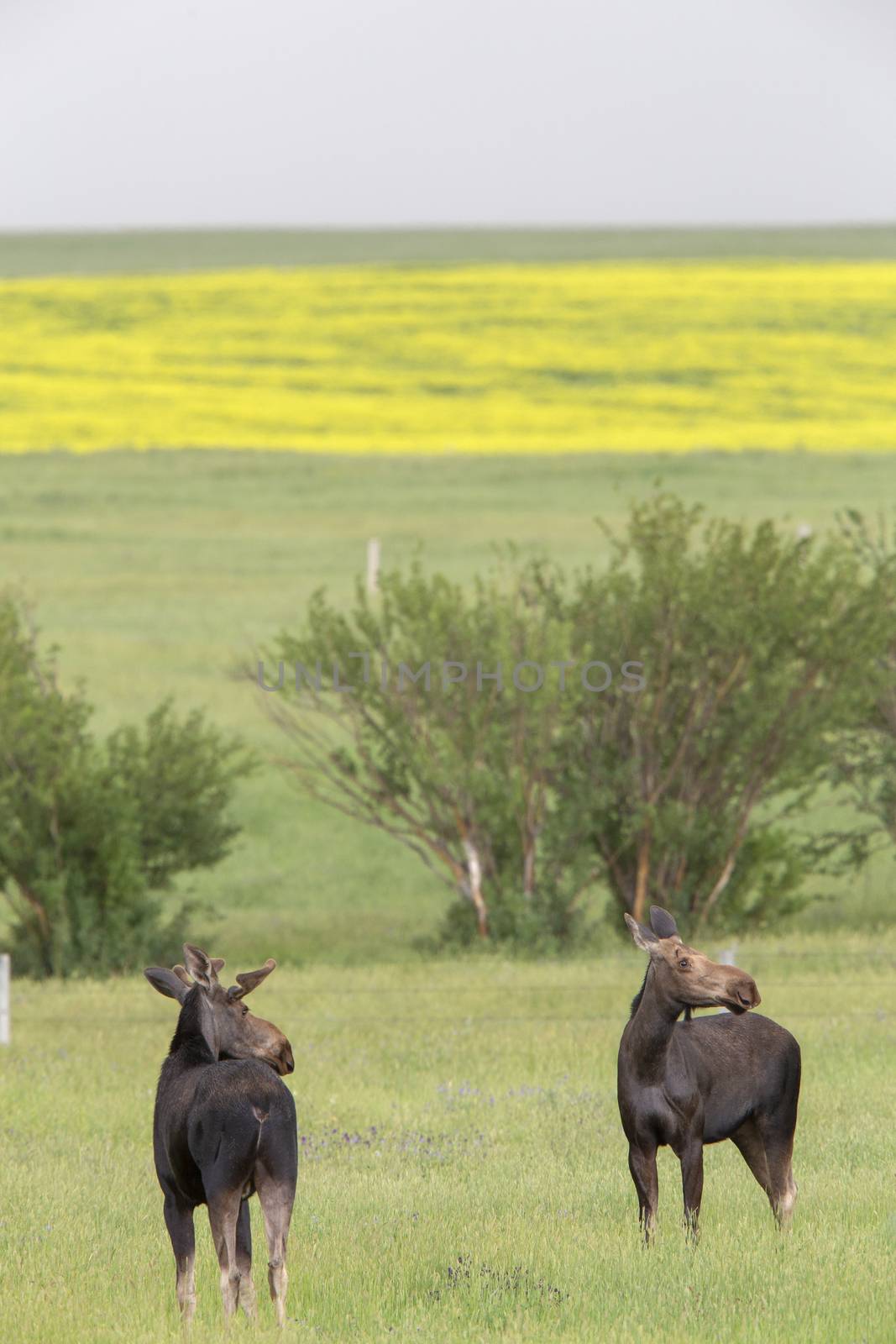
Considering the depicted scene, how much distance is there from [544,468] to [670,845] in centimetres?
2969

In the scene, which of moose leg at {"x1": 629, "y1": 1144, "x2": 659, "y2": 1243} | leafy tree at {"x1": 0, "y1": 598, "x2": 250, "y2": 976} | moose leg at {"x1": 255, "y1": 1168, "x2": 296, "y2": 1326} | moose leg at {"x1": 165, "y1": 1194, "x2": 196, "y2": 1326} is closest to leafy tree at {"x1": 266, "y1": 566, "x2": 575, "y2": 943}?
leafy tree at {"x1": 0, "y1": 598, "x2": 250, "y2": 976}

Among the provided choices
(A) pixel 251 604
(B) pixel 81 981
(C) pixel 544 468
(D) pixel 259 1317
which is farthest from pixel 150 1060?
(C) pixel 544 468

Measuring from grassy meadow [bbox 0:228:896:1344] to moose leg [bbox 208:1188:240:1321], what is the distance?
18 cm

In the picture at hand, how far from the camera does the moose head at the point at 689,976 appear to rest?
6.55 meters

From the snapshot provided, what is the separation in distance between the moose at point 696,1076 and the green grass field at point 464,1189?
0.98ft

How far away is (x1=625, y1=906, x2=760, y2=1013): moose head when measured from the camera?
6547mm

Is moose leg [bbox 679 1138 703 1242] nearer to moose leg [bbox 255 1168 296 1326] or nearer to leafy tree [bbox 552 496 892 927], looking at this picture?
moose leg [bbox 255 1168 296 1326]

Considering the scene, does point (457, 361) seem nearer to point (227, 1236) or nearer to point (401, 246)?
point (401, 246)

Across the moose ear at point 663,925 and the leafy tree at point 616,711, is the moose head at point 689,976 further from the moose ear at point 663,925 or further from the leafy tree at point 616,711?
the leafy tree at point 616,711

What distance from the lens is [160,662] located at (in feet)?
109

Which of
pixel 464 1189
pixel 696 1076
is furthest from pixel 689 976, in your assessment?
pixel 464 1189

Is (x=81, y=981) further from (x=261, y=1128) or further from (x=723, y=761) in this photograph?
(x=261, y=1128)

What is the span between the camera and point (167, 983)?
20.5ft

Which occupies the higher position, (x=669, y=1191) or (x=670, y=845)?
(x=669, y=1191)
